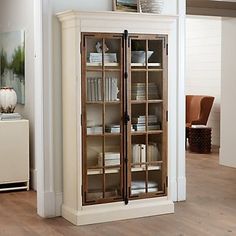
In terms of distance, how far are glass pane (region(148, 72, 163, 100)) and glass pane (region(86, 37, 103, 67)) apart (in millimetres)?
540

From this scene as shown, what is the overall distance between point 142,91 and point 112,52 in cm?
47

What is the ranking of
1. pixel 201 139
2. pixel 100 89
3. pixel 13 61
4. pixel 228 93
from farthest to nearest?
pixel 201 139 < pixel 228 93 < pixel 13 61 < pixel 100 89

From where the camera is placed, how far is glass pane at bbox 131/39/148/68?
5043mm

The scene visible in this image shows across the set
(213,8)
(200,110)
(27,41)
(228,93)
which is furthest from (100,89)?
(200,110)

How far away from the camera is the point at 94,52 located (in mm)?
4922

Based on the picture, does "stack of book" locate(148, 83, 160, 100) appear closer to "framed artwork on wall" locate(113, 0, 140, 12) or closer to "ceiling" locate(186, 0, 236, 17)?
"framed artwork on wall" locate(113, 0, 140, 12)

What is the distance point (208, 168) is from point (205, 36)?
11.8 ft

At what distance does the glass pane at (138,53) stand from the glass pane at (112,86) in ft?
0.68

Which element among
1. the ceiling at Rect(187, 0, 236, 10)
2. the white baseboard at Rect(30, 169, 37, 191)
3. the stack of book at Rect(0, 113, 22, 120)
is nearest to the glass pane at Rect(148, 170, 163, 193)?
the white baseboard at Rect(30, 169, 37, 191)

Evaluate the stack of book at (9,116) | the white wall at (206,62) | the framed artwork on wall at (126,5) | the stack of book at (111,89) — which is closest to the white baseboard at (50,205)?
the stack of book at (111,89)

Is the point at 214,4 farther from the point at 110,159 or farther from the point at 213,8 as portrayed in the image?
the point at 110,159

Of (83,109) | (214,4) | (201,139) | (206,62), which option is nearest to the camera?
(83,109)

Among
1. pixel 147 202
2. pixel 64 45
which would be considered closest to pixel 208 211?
pixel 147 202

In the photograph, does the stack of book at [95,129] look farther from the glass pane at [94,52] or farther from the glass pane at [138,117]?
the glass pane at [94,52]
